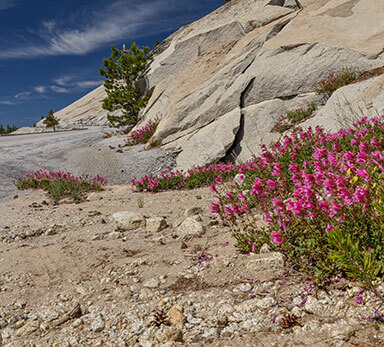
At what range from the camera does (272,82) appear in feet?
38.2

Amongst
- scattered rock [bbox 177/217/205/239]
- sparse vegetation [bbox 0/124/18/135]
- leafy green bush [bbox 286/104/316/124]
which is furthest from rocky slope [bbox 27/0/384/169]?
sparse vegetation [bbox 0/124/18/135]

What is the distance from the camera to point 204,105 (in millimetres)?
13031

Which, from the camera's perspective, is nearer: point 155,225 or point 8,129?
point 155,225

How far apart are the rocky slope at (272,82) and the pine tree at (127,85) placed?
798 cm

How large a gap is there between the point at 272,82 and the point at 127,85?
52.4 ft

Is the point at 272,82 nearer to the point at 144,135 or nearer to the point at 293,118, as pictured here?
the point at 293,118

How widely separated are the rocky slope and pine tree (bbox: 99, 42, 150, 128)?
7.98 m

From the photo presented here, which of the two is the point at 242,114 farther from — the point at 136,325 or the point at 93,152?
the point at 136,325

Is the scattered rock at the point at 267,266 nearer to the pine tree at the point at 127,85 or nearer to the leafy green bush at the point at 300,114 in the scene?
the leafy green bush at the point at 300,114

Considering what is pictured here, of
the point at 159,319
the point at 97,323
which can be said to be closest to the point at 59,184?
the point at 97,323

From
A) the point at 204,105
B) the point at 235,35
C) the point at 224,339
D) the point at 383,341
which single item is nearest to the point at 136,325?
the point at 224,339

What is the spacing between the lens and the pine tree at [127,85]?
22828 mm

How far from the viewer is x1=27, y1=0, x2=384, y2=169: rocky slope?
1020cm

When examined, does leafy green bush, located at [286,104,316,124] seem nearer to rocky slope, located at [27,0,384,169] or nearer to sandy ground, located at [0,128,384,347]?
rocky slope, located at [27,0,384,169]
